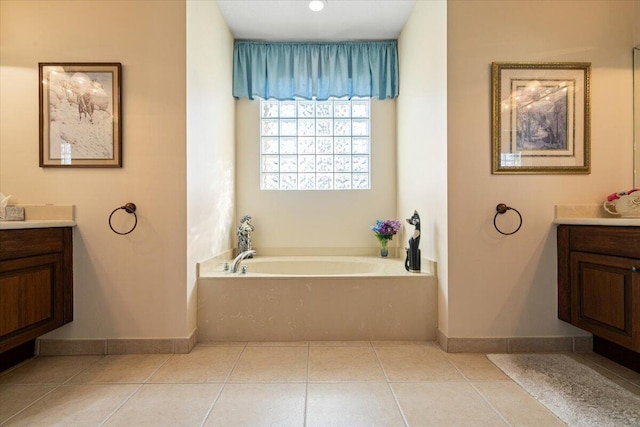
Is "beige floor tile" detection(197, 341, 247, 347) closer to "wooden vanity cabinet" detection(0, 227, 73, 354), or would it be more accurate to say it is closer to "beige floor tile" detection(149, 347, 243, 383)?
"beige floor tile" detection(149, 347, 243, 383)

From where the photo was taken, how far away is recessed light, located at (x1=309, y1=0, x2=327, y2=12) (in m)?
2.73

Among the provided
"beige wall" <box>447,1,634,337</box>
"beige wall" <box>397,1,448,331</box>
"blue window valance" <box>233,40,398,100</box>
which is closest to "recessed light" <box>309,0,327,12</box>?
"blue window valance" <box>233,40,398,100</box>

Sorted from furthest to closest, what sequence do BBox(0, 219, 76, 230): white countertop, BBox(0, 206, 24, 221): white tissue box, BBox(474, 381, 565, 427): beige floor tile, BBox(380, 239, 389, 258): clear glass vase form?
BBox(380, 239, 389, 258): clear glass vase < BBox(0, 206, 24, 221): white tissue box < BBox(0, 219, 76, 230): white countertop < BBox(474, 381, 565, 427): beige floor tile

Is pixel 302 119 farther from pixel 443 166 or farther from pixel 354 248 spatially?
pixel 443 166

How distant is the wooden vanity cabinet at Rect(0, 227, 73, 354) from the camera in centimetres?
176

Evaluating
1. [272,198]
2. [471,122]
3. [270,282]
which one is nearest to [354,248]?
[272,198]

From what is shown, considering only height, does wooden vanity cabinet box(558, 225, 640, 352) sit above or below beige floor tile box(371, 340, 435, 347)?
above

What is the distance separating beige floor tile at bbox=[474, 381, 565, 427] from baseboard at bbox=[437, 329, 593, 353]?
1.30ft

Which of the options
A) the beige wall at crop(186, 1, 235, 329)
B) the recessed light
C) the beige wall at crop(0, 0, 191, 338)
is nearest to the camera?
the beige wall at crop(0, 0, 191, 338)

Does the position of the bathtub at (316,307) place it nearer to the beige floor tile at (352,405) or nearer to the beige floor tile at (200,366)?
the beige floor tile at (200,366)

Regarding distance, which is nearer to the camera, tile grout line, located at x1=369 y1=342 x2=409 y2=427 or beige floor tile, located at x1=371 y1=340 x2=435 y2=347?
tile grout line, located at x1=369 y1=342 x2=409 y2=427

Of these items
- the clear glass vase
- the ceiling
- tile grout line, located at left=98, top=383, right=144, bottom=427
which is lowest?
tile grout line, located at left=98, top=383, right=144, bottom=427

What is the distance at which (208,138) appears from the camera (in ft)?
8.66

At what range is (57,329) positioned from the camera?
219cm
